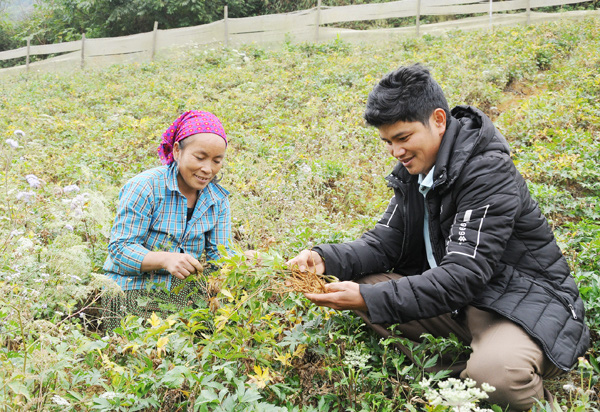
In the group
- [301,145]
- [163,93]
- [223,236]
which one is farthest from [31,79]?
[223,236]

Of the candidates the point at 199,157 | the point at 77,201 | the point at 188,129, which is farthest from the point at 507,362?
the point at 77,201

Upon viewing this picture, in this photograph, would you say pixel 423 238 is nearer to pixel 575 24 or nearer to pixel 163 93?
pixel 163 93

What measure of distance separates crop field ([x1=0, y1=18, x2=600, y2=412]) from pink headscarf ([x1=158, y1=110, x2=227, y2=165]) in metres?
0.57

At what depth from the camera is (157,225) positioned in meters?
3.06

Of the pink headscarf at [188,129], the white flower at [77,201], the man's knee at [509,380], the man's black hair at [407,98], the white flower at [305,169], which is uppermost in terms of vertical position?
the man's black hair at [407,98]

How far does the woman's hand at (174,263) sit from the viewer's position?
275cm

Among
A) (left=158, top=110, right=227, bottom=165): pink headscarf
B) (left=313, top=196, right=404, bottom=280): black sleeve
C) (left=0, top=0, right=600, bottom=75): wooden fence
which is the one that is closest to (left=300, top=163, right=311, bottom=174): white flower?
(left=158, top=110, right=227, bottom=165): pink headscarf

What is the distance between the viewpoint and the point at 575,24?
35.5 feet

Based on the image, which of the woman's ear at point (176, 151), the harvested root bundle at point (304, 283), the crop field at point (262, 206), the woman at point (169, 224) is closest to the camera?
the crop field at point (262, 206)

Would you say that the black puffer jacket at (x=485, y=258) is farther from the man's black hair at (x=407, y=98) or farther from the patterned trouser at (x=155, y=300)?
the patterned trouser at (x=155, y=300)

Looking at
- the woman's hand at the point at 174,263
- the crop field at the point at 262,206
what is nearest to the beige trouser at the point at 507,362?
the crop field at the point at 262,206

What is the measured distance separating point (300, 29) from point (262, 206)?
11760 mm

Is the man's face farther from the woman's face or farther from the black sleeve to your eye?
the woman's face

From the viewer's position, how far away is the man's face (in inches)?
95.9
